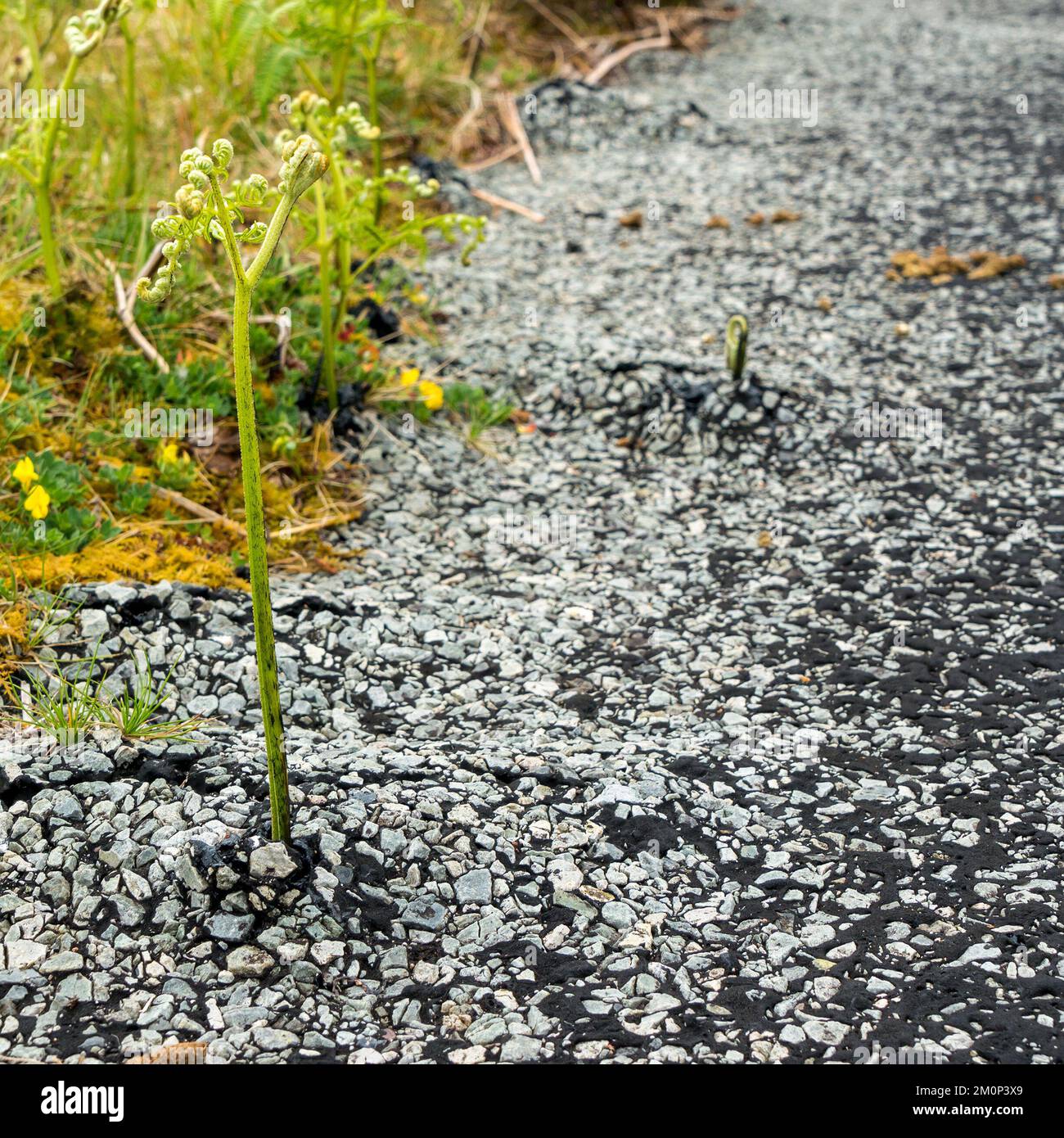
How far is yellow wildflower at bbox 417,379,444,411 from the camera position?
406cm

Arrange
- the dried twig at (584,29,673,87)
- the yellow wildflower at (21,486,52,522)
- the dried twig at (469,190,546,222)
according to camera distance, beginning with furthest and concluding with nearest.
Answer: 1. the dried twig at (584,29,673,87)
2. the dried twig at (469,190,546,222)
3. the yellow wildflower at (21,486,52,522)

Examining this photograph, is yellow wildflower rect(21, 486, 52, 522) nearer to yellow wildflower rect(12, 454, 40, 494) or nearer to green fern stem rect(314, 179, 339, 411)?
yellow wildflower rect(12, 454, 40, 494)

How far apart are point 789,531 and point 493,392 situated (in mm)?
1336

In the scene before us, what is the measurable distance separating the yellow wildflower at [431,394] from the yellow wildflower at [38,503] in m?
1.45

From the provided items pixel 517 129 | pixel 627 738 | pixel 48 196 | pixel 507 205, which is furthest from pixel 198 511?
pixel 517 129

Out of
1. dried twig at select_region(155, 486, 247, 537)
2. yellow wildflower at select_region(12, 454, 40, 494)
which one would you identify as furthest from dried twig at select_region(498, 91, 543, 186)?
yellow wildflower at select_region(12, 454, 40, 494)

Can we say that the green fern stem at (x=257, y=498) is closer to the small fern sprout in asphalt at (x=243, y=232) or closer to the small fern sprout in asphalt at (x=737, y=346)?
the small fern sprout in asphalt at (x=243, y=232)

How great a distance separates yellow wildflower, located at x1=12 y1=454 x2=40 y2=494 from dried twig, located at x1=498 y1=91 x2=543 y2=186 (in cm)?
378

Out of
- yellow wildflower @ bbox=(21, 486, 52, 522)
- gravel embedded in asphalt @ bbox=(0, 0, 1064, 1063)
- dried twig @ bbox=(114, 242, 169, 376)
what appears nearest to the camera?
gravel embedded in asphalt @ bbox=(0, 0, 1064, 1063)

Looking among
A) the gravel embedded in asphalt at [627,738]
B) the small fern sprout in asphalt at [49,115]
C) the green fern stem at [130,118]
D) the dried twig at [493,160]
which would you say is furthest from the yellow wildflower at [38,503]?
the dried twig at [493,160]

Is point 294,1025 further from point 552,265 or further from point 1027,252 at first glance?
point 1027,252

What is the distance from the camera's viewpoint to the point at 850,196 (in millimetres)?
5949
